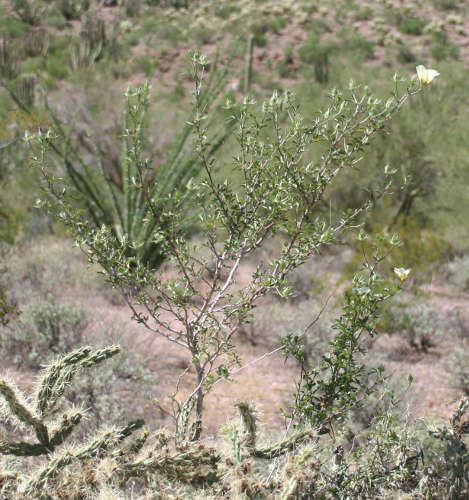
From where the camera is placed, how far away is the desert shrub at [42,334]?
16.9 feet

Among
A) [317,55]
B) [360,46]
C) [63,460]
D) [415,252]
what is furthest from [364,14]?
[63,460]

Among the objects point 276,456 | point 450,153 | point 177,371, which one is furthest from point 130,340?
point 450,153

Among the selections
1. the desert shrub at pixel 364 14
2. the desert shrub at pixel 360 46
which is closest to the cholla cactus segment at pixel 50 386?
the desert shrub at pixel 360 46

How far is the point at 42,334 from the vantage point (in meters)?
5.25

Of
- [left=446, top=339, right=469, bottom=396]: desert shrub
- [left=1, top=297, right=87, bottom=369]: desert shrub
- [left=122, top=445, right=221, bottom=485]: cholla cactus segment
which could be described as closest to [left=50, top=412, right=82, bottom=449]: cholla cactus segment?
[left=122, top=445, right=221, bottom=485]: cholla cactus segment

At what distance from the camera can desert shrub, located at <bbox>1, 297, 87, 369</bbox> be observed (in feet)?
16.9

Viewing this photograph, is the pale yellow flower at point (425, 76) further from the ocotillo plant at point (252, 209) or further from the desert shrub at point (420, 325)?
the desert shrub at point (420, 325)

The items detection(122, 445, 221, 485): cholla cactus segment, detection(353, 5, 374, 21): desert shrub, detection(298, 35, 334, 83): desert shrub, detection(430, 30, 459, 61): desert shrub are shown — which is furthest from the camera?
detection(353, 5, 374, 21): desert shrub

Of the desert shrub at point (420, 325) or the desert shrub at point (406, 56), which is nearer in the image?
the desert shrub at point (420, 325)

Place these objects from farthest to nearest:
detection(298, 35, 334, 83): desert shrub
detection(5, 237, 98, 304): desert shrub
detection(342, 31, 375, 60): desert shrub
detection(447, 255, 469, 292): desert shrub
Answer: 1. detection(342, 31, 375, 60): desert shrub
2. detection(298, 35, 334, 83): desert shrub
3. detection(447, 255, 469, 292): desert shrub
4. detection(5, 237, 98, 304): desert shrub

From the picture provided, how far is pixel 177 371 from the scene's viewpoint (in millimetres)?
5402

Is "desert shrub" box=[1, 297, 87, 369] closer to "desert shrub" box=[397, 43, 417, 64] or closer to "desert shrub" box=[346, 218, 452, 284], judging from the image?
"desert shrub" box=[346, 218, 452, 284]

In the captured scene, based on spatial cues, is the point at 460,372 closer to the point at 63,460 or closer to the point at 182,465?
the point at 182,465

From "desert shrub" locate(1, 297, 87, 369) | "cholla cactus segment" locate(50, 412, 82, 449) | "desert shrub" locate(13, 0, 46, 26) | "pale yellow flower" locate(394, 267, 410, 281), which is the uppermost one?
"pale yellow flower" locate(394, 267, 410, 281)
